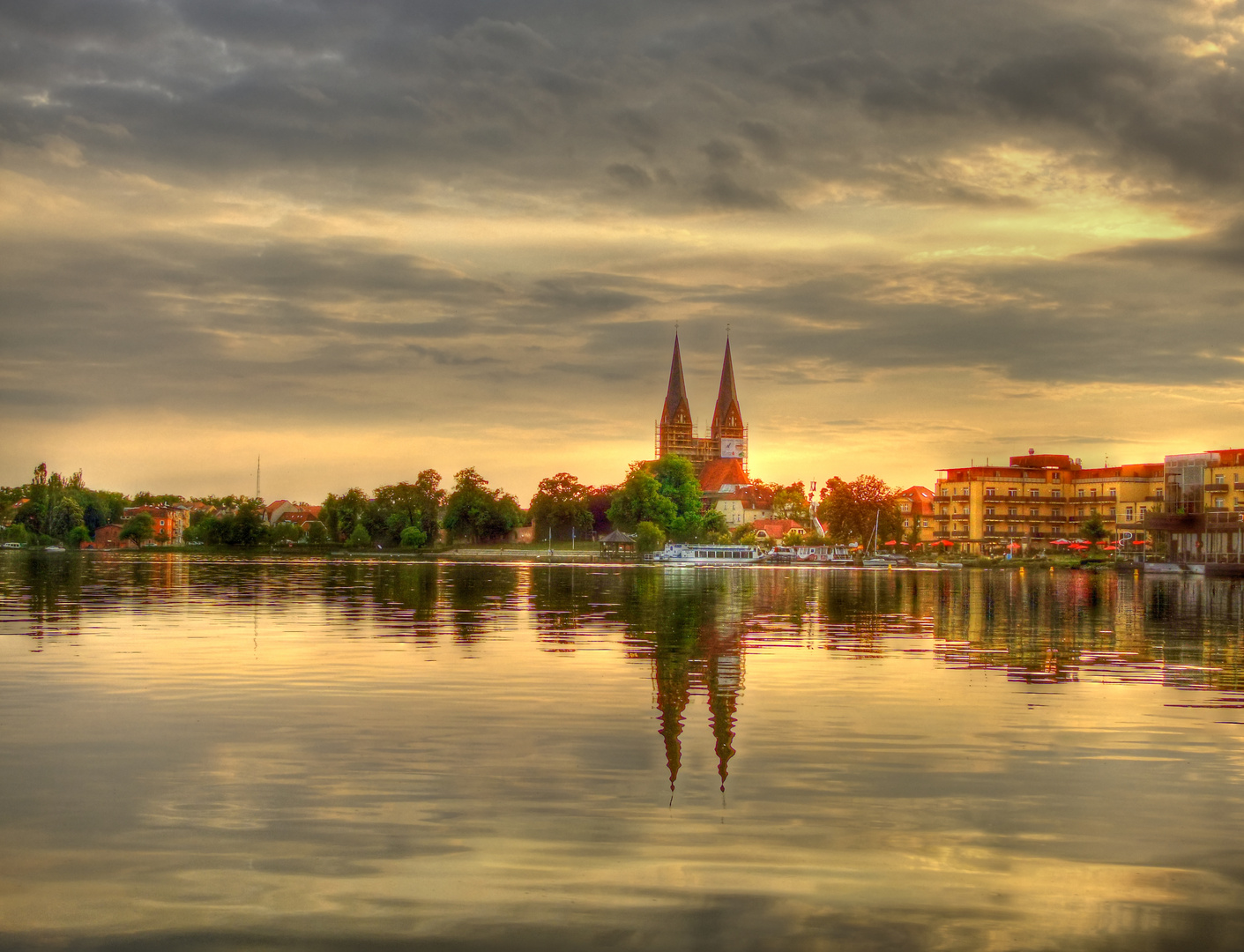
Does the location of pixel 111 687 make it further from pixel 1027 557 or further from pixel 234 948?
pixel 1027 557

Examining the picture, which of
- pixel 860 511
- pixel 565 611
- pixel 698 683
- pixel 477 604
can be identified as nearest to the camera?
pixel 698 683

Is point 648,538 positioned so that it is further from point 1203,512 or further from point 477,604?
point 477,604

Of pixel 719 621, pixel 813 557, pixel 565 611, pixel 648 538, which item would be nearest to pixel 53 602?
pixel 565 611

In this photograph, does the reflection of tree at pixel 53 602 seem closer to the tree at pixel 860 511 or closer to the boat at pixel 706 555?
the boat at pixel 706 555

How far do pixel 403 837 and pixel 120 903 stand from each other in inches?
115

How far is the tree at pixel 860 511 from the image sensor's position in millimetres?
187125

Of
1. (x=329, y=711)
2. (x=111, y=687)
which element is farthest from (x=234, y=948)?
(x=111, y=687)

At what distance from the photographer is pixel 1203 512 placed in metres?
153

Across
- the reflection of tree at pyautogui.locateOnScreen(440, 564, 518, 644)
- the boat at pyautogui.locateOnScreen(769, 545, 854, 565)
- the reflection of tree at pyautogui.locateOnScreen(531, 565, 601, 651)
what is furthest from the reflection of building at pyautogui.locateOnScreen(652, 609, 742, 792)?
the boat at pyautogui.locateOnScreen(769, 545, 854, 565)

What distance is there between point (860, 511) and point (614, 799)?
579 feet

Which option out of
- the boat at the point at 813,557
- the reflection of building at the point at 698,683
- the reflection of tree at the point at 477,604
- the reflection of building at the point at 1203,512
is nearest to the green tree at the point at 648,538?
the boat at the point at 813,557

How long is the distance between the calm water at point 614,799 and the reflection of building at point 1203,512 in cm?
12468

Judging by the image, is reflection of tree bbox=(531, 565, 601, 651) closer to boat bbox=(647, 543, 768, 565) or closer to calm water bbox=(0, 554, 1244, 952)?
calm water bbox=(0, 554, 1244, 952)

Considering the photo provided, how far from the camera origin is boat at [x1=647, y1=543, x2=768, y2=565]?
180375 mm
